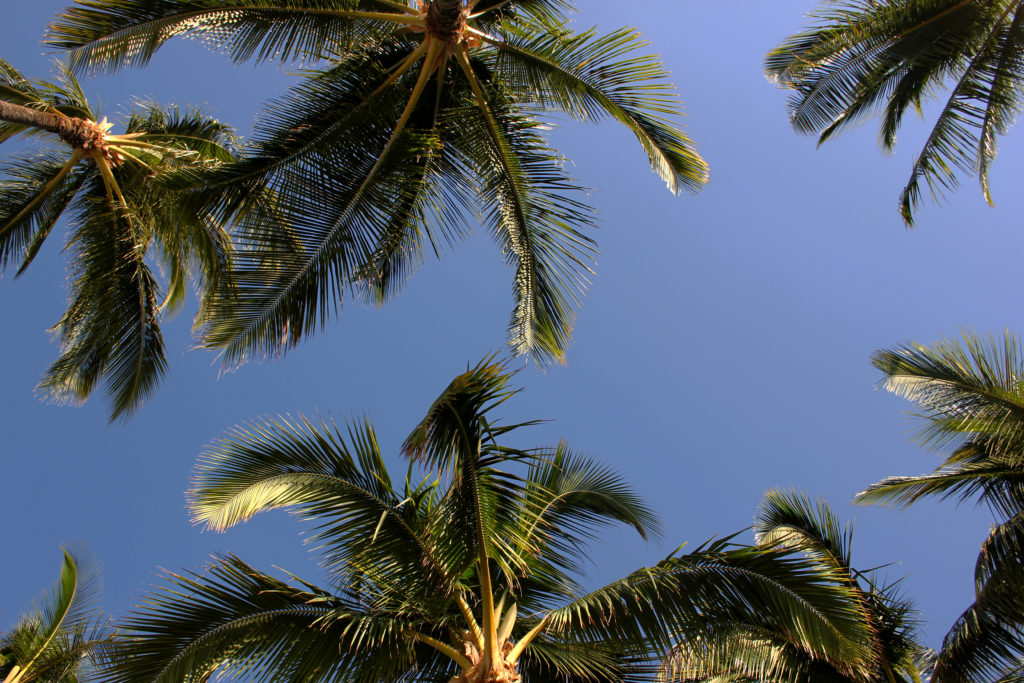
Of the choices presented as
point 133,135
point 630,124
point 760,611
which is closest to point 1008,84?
point 630,124

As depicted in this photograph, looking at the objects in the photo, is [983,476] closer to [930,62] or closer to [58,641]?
[930,62]

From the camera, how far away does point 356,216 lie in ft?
25.9

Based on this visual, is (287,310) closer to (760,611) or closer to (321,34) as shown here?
(321,34)

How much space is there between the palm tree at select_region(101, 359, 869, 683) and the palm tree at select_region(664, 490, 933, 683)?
0.30 metres

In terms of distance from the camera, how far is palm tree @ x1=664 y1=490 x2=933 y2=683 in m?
5.84

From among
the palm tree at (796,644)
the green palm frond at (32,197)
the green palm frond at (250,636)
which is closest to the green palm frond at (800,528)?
the palm tree at (796,644)

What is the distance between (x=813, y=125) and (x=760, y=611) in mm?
7485

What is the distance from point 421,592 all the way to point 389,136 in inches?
202

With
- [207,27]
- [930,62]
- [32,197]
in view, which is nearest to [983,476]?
[930,62]

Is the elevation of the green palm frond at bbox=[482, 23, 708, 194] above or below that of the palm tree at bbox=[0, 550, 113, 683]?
above

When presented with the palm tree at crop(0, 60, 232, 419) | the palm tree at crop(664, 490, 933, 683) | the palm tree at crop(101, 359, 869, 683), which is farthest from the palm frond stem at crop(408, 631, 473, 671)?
the palm tree at crop(0, 60, 232, 419)

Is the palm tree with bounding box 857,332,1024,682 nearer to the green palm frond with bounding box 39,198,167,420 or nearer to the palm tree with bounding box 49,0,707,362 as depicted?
the palm tree with bounding box 49,0,707,362

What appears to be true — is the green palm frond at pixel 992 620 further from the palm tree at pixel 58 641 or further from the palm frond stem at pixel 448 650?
the palm tree at pixel 58 641

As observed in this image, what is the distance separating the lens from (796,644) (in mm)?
6465
